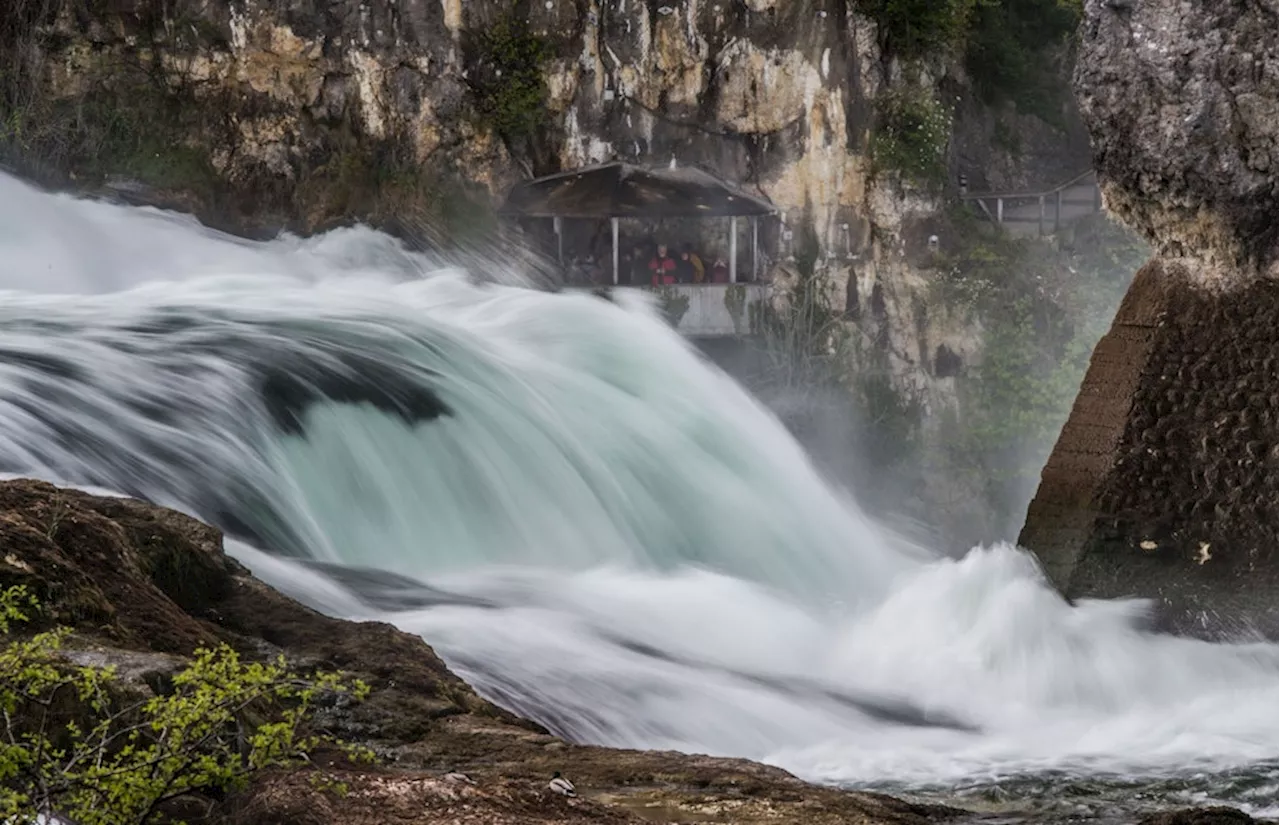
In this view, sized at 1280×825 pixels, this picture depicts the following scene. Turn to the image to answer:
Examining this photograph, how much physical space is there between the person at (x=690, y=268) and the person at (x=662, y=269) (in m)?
0.21

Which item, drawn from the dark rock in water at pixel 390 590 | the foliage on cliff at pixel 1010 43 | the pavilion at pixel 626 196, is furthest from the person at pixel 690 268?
the dark rock in water at pixel 390 590

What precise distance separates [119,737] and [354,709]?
147cm

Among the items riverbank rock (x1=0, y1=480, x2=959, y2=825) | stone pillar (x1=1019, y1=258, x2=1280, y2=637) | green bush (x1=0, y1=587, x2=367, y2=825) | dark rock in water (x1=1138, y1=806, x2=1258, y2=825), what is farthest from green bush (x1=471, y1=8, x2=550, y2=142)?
dark rock in water (x1=1138, y1=806, x2=1258, y2=825)

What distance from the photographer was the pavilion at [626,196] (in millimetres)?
23172

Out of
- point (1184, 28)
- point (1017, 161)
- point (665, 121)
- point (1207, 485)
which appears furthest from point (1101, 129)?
point (1017, 161)

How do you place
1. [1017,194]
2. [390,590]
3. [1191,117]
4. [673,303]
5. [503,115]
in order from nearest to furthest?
[390,590], [1191,117], [503,115], [673,303], [1017,194]

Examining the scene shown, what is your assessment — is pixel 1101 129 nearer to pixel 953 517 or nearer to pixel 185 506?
pixel 185 506

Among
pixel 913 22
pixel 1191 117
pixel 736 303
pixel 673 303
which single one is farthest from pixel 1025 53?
pixel 1191 117

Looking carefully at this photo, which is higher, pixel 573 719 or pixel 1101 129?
pixel 1101 129

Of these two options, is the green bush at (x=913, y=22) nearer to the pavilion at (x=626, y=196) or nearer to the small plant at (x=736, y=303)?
the pavilion at (x=626, y=196)

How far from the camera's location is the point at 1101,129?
1170 centimetres

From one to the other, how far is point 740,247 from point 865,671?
14945mm

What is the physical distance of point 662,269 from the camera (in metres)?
24.2

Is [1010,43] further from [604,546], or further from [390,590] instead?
[390,590]
